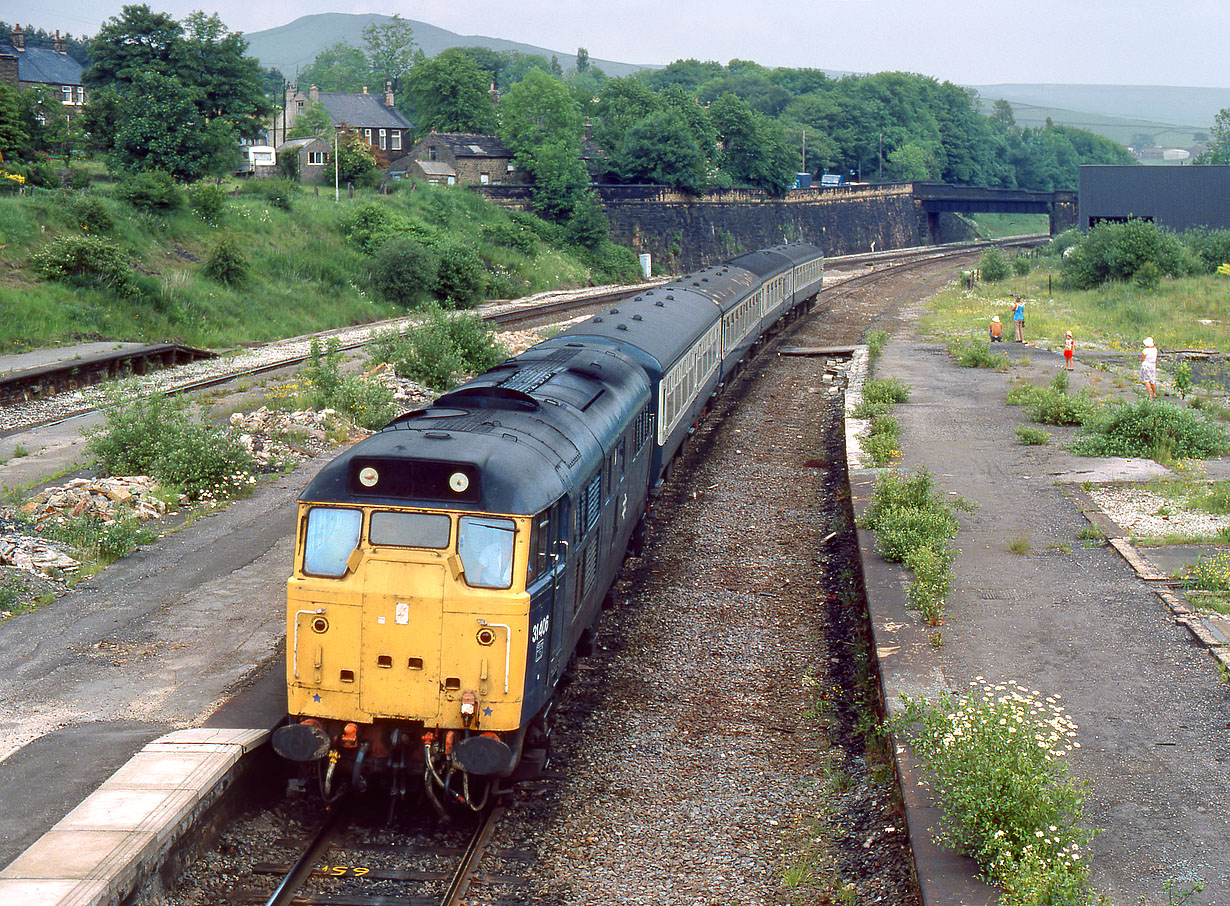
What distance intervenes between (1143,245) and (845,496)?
38.4 m

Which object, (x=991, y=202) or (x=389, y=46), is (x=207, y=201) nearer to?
(x=991, y=202)

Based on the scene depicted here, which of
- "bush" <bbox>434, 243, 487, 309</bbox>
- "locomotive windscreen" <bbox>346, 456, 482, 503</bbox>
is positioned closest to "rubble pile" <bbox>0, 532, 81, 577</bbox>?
"locomotive windscreen" <bbox>346, 456, 482, 503</bbox>

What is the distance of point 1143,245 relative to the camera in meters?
52.3

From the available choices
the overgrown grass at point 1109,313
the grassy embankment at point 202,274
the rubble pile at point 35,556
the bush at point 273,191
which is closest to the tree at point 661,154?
the grassy embankment at point 202,274

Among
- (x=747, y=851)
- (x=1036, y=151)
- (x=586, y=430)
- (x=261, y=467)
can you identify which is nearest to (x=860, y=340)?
(x=261, y=467)

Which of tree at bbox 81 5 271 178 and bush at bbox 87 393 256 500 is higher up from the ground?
tree at bbox 81 5 271 178

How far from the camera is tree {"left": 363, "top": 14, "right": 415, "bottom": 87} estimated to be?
16000cm

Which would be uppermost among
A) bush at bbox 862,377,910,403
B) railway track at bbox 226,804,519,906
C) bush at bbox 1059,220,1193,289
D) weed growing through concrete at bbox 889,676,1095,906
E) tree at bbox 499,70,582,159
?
tree at bbox 499,70,582,159

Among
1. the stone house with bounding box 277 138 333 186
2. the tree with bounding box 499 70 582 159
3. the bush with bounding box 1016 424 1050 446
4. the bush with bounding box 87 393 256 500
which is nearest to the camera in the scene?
the bush with bounding box 87 393 256 500

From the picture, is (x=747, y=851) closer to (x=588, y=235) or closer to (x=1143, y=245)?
(x=1143, y=245)

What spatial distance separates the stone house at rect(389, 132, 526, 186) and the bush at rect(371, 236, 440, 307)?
25.5 meters

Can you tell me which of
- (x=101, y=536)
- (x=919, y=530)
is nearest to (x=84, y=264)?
(x=101, y=536)

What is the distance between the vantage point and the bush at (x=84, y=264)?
118 feet

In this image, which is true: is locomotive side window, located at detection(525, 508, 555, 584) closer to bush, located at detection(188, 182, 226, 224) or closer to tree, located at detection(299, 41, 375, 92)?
bush, located at detection(188, 182, 226, 224)
